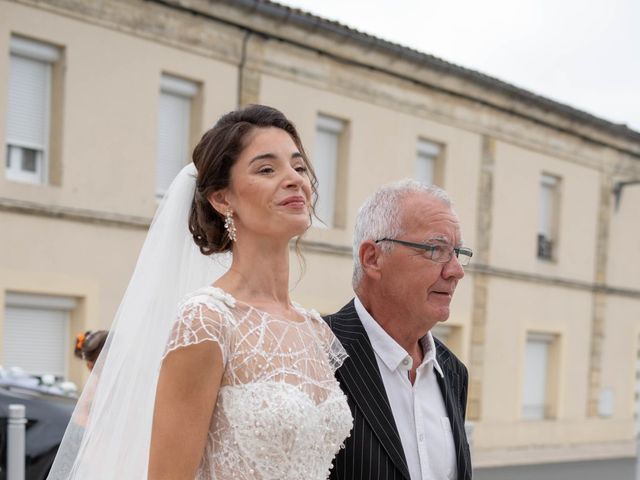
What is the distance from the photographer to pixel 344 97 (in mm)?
15180

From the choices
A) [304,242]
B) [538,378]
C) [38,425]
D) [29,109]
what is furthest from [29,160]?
[538,378]

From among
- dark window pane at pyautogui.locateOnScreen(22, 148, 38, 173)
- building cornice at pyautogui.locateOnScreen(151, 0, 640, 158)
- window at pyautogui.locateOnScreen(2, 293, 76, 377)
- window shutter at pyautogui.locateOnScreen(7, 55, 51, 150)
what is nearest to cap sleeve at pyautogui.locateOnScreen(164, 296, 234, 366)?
window at pyautogui.locateOnScreen(2, 293, 76, 377)

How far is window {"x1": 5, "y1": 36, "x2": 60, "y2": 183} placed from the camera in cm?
1126

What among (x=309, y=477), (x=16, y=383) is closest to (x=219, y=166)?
(x=309, y=477)

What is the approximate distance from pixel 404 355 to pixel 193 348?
1050 mm

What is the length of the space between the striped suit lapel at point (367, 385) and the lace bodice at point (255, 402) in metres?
0.47

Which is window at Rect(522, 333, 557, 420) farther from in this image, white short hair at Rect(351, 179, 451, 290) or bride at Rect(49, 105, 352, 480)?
bride at Rect(49, 105, 352, 480)

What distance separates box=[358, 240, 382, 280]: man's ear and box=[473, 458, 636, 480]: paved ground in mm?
12235

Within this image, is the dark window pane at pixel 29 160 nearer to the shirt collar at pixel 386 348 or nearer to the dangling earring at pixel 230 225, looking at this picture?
the shirt collar at pixel 386 348

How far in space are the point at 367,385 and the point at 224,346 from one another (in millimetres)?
821

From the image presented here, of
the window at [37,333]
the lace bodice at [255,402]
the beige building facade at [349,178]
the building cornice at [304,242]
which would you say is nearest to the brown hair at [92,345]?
the building cornice at [304,242]

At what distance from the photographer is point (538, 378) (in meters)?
19.9

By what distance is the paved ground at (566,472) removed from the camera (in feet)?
51.3

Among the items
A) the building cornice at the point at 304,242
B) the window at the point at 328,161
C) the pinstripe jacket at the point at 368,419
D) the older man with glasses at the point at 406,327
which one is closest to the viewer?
the pinstripe jacket at the point at 368,419
